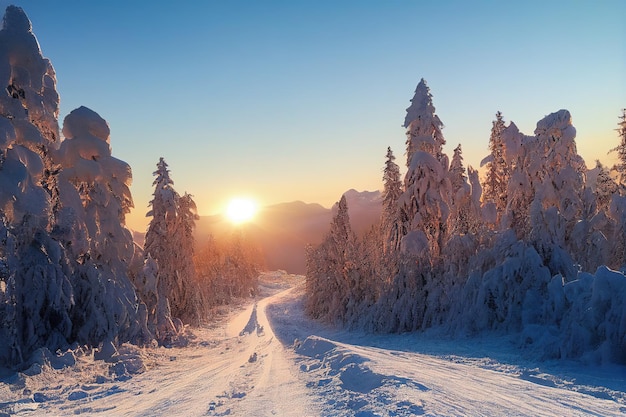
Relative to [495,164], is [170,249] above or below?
below

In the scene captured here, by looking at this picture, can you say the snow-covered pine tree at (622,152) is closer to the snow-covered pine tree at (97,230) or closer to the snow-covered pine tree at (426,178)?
the snow-covered pine tree at (426,178)

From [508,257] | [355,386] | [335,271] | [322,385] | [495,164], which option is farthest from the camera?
[495,164]

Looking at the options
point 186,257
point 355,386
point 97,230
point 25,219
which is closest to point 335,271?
point 186,257

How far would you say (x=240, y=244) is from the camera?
77.9 m

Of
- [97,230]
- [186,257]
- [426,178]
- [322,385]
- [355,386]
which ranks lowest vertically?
[322,385]

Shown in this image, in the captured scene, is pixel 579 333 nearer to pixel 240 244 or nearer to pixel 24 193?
pixel 24 193

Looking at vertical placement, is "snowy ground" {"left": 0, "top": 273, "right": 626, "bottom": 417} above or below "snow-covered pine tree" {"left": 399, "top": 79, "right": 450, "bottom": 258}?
below

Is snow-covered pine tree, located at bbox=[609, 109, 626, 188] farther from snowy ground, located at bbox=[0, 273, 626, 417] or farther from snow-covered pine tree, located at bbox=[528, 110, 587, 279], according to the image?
snowy ground, located at bbox=[0, 273, 626, 417]

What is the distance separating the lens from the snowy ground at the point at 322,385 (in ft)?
22.1

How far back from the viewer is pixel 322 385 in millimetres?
8703

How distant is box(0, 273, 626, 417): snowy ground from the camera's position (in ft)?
22.1

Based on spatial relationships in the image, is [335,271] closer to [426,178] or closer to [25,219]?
[426,178]

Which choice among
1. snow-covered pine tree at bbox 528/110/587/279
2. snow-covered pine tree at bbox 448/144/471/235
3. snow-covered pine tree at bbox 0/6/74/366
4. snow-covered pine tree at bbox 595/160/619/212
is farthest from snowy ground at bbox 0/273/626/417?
snow-covered pine tree at bbox 595/160/619/212

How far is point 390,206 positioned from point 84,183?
2583 centimetres
